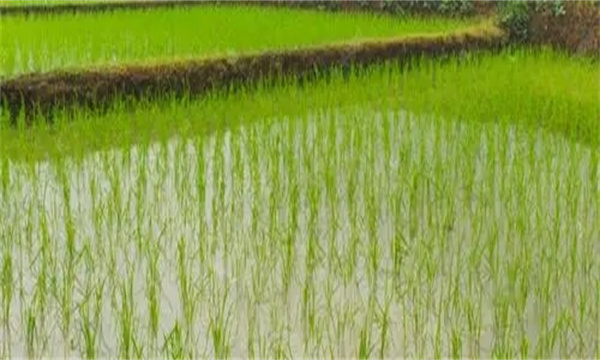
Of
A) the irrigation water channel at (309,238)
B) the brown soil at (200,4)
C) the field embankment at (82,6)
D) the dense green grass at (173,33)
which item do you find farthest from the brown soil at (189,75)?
the field embankment at (82,6)

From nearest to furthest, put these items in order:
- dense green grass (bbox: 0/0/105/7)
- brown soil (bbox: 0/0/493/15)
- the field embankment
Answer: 1. the field embankment
2. brown soil (bbox: 0/0/493/15)
3. dense green grass (bbox: 0/0/105/7)

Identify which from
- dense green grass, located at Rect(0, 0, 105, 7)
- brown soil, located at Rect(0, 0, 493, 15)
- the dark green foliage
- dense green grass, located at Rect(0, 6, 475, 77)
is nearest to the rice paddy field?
dense green grass, located at Rect(0, 6, 475, 77)

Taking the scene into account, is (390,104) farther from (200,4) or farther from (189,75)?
(200,4)

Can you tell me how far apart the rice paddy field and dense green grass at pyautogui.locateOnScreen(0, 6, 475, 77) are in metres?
1.35

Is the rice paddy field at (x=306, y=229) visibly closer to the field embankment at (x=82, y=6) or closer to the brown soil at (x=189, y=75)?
the brown soil at (x=189, y=75)

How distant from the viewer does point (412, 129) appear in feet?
18.2

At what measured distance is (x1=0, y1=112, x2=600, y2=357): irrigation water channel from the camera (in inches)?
119

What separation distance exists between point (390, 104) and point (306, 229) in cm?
242

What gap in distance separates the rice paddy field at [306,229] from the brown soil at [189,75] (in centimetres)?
20

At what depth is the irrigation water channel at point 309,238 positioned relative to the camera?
3.03m

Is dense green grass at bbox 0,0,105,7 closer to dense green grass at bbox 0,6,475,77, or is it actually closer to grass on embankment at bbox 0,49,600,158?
dense green grass at bbox 0,6,475,77

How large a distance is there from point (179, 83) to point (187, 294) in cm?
338

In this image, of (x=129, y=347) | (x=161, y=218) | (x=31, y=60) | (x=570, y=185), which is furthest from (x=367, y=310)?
(x=31, y=60)

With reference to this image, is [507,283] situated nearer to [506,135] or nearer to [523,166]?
[523,166]
